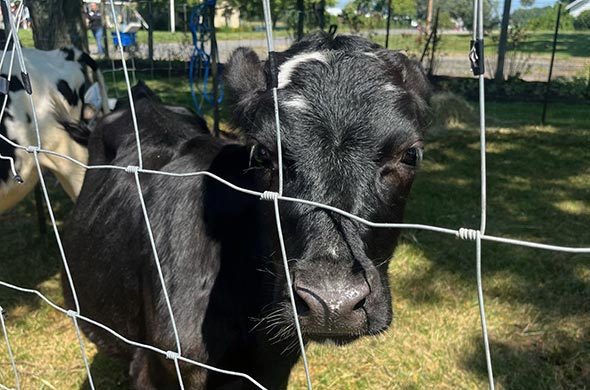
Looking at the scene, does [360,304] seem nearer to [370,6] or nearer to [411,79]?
[411,79]

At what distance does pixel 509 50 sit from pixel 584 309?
868cm

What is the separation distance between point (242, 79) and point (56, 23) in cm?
438

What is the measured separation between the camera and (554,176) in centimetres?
633

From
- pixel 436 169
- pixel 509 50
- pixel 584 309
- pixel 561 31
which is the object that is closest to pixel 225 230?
pixel 584 309

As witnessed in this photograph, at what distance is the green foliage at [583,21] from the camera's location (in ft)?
30.7

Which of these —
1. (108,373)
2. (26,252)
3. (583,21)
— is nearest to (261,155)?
(108,373)

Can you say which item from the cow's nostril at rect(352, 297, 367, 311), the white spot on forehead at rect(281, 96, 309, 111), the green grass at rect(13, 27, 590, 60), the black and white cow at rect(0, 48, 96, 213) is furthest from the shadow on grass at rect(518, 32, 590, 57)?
the cow's nostril at rect(352, 297, 367, 311)

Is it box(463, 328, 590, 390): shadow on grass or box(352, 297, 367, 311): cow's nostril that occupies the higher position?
box(352, 297, 367, 311): cow's nostril

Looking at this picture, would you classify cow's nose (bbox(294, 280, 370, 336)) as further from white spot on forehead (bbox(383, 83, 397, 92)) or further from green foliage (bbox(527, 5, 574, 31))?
green foliage (bbox(527, 5, 574, 31))

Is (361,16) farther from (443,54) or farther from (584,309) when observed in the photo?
(584,309)

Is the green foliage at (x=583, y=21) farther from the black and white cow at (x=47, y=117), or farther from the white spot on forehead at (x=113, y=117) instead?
the white spot on forehead at (x=113, y=117)

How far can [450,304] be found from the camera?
3740 millimetres

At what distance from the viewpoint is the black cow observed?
1.50 m

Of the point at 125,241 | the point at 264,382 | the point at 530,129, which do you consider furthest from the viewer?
the point at 530,129
